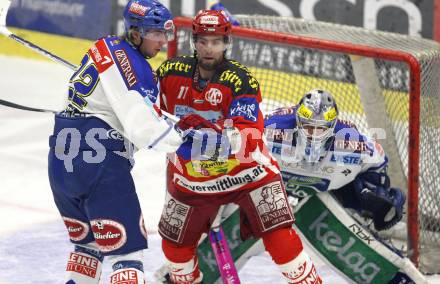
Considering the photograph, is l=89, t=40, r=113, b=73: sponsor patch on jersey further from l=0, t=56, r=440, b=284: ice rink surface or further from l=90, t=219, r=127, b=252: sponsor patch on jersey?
l=0, t=56, r=440, b=284: ice rink surface

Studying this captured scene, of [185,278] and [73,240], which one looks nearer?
[73,240]

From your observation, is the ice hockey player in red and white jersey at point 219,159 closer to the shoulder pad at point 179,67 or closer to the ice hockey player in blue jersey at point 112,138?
the shoulder pad at point 179,67

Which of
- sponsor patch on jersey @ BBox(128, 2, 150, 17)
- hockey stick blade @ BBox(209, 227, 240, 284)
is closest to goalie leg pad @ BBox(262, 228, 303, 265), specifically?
hockey stick blade @ BBox(209, 227, 240, 284)

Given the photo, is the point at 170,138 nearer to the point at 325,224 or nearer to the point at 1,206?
the point at 325,224

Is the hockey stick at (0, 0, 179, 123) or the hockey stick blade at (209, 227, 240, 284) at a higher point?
the hockey stick at (0, 0, 179, 123)

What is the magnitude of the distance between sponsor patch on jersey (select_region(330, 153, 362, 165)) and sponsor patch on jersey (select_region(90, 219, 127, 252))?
122cm

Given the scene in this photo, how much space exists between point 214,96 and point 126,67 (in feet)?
1.75

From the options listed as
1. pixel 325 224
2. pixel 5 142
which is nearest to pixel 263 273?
pixel 325 224

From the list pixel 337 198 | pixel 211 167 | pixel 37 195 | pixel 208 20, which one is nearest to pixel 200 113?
pixel 211 167

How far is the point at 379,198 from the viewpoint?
4926 mm

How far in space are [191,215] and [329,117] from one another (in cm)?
72

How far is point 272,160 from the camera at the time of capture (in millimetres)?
4562

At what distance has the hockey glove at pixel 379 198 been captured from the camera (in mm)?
4941

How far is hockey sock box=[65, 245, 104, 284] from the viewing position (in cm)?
427
